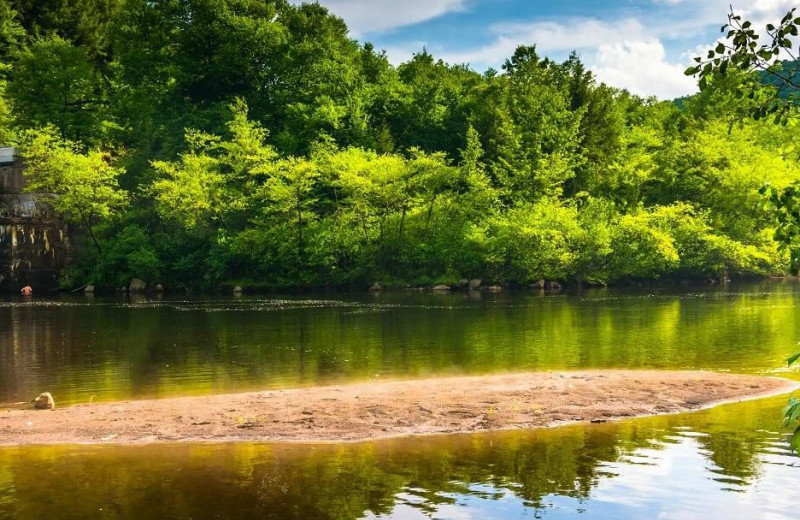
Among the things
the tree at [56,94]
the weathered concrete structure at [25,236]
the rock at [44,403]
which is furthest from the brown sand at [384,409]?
the tree at [56,94]

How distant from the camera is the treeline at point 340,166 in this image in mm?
74688

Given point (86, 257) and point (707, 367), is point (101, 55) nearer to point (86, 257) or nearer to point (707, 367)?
point (86, 257)

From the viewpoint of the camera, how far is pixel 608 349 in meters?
30.4

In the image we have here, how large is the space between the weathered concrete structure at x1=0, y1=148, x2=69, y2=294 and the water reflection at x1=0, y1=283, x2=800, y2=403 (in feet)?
72.8

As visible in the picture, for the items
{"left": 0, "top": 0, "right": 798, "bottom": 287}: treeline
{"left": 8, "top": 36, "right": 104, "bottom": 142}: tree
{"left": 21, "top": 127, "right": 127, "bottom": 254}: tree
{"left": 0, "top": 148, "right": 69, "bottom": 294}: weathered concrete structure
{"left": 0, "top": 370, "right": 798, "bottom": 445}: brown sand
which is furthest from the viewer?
{"left": 8, "top": 36, "right": 104, "bottom": 142}: tree

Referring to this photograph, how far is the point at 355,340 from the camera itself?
34.9 meters

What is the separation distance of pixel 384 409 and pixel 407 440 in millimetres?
2528

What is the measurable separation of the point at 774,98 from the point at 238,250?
69.6 meters

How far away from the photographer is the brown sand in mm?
17011

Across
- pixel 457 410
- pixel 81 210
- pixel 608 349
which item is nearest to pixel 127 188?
pixel 81 210

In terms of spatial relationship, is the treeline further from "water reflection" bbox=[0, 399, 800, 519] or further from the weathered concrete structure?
"water reflection" bbox=[0, 399, 800, 519]

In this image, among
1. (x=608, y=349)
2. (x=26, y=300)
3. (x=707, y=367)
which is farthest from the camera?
(x=26, y=300)

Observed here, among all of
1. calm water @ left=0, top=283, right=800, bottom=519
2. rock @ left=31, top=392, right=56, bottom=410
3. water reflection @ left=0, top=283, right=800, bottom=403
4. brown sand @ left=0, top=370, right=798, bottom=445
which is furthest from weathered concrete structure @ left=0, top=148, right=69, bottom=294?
brown sand @ left=0, top=370, right=798, bottom=445

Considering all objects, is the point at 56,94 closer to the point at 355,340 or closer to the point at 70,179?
the point at 70,179
